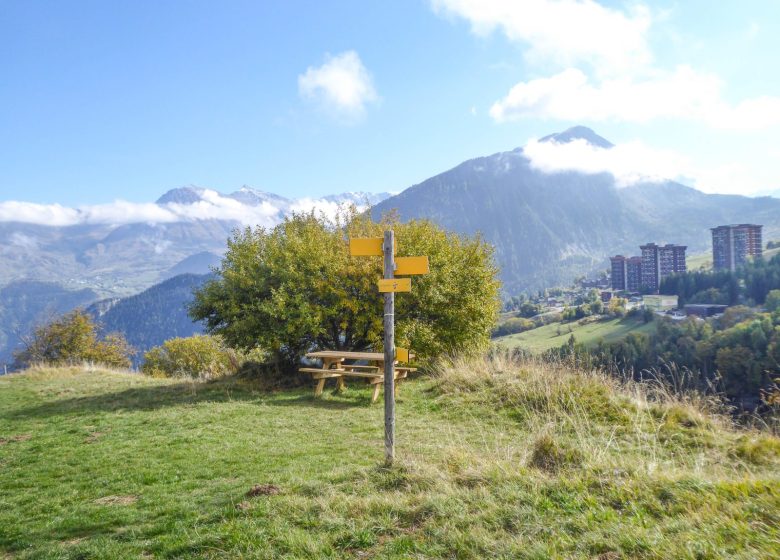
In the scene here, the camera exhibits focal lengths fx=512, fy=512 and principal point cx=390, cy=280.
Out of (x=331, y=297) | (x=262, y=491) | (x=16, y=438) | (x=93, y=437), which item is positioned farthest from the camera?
(x=331, y=297)

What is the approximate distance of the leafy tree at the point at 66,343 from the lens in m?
38.2

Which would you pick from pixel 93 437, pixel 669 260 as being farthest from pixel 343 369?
pixel 669 260

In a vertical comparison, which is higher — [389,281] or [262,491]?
[389,281]

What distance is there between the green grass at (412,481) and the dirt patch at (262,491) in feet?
0.43

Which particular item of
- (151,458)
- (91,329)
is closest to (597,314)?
(91,329)

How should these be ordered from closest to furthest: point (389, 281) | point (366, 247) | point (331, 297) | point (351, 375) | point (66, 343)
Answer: point (389, 281) → point (366, 247) → point (351, 375) → point (331, 297) → point (66, 343)

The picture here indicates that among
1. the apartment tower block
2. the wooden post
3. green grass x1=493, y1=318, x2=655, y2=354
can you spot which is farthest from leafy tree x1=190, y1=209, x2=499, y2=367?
the apartment tower block

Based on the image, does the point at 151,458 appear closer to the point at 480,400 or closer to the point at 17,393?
the point at 480,400

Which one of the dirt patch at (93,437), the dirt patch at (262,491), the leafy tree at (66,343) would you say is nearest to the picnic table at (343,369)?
the dirt patch at (93,437)

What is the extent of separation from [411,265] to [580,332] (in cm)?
11432

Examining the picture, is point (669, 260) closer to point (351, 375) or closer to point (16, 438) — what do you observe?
point (351, 375)

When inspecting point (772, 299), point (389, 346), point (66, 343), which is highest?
Result: point (389, 346)

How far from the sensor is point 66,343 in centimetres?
3988

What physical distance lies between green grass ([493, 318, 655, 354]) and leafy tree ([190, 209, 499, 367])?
82.4 metres
